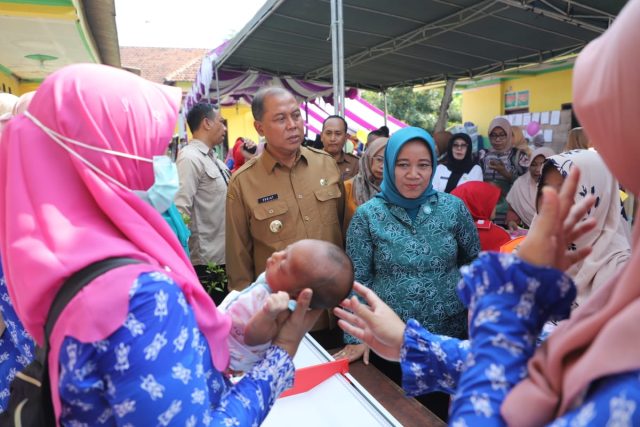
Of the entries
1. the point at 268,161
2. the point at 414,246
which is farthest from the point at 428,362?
the point at 268,161

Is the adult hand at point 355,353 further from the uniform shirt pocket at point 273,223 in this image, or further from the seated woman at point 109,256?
the seated woman at point 109,256

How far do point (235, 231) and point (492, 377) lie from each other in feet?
7.24

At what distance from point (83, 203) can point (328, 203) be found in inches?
81.7

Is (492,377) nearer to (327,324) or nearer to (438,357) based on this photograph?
(438,357)

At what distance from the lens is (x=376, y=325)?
4.35 feet

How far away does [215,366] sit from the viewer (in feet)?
3.65

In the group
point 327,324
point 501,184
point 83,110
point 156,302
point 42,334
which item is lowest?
point 327,324

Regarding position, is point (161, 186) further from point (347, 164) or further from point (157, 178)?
point (347, 164)

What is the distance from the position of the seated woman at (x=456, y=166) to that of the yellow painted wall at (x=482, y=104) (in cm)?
1014

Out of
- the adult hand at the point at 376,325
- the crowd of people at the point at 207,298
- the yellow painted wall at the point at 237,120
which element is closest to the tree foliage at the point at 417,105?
the yellow painted wall at the point at 237,120

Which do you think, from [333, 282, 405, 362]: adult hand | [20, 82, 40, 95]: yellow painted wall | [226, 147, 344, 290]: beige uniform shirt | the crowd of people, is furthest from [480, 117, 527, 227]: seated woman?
[20, 82, 40, 95]: yellow painted wall

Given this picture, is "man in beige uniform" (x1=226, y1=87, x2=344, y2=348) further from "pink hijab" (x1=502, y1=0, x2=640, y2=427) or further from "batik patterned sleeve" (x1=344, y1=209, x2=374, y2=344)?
"pink hijab" (x1=502, y1=0, x2=640, y2=427)

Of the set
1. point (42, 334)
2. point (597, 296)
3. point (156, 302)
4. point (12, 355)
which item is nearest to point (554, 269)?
point (597, 296)

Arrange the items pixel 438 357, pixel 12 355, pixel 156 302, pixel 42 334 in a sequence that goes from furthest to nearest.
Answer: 1. pixel 12 355
2. pixel 438 357
3. pixel 42 334
4. pixel 156 302
